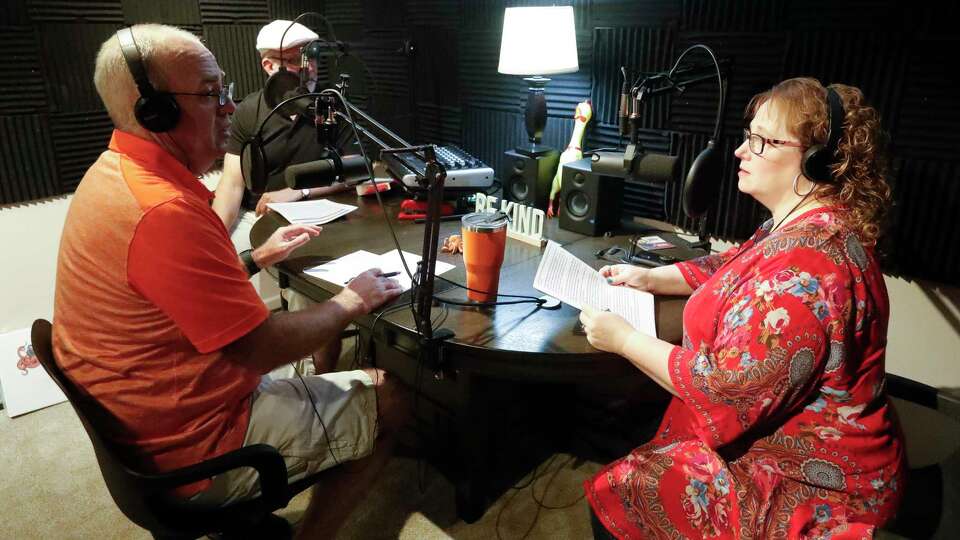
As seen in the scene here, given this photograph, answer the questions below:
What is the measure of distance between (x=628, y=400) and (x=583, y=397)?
0.19 m

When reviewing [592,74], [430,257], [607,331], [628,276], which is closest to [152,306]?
[430,257]

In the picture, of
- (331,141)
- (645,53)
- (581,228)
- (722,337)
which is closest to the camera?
(722,337)

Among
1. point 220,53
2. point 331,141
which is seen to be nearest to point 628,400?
point 331,141

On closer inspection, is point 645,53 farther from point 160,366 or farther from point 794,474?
point 160,366

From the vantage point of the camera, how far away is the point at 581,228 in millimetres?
2266

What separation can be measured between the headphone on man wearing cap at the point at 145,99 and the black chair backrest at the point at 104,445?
493 millimetres

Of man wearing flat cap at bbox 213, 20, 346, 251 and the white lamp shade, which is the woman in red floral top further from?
man wearing flat cap at bbox 213, 20, 346, 251

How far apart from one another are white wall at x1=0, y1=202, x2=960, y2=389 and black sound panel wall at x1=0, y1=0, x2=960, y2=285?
0.07 m

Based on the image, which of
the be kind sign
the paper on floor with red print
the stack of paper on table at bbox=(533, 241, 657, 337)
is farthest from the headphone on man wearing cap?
the paper on floor with red print

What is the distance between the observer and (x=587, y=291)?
1677mm

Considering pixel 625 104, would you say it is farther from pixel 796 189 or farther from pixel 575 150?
pixel 796 189

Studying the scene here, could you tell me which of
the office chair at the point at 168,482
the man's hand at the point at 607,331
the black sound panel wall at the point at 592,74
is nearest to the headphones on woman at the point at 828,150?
the black sound panel wall at the point at 592,74

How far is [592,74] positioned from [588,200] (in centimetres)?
86

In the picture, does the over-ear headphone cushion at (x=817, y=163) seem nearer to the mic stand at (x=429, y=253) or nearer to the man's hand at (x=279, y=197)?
the mic stand at (x=429, y=253)
